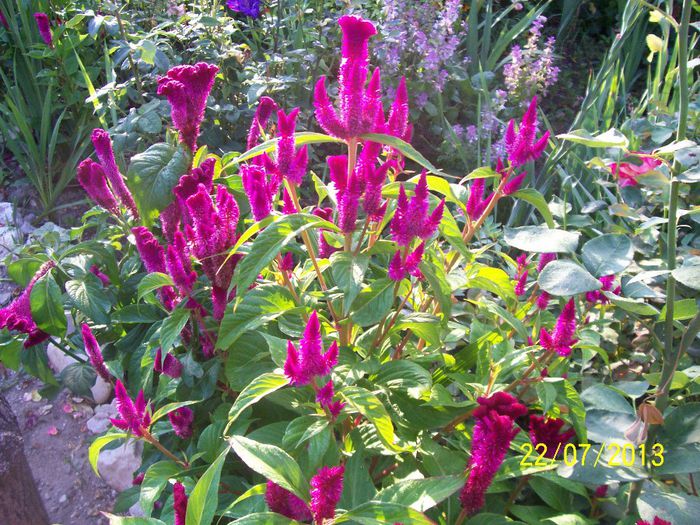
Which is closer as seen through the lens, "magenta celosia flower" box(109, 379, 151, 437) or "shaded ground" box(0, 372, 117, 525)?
"magenta celosia flower" box(109, 379, 151, 437)

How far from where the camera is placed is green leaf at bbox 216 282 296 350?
106cm

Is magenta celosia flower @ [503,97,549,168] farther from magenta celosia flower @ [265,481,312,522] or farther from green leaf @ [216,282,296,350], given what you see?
magenta celosia flower @ [265,481,312,522]

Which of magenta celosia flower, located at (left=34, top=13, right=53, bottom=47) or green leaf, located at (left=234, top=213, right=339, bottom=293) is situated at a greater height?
magenta celosia flower, located at (left=34, top=13, right=53, bottom=47)

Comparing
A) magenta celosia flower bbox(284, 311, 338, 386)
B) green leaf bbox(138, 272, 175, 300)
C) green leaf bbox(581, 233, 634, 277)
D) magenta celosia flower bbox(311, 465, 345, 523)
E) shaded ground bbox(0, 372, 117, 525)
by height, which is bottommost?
shaded ground bbox(0, 372, 117, 525)

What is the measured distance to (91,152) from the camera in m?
3.14

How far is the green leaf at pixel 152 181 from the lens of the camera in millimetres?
1169

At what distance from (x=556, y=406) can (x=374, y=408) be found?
42 cm

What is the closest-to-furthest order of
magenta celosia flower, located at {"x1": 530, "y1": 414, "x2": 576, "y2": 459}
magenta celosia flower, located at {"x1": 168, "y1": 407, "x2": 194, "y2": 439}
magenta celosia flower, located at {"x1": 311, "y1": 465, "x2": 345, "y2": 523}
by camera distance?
1. magenta celosia flower, located at {"x1": 311, "y1": 465, "x2": 345, "y2": 523}
2. magenta celosia flower, located at {"x1": 530, "y1": 414, "x2": 576, "y2": 459}
3. magenta celosia flower, located at {"x1": 168, "y1": 407, "x2": 194, "y2": 439}

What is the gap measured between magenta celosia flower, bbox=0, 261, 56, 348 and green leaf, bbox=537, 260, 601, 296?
3.32 feet

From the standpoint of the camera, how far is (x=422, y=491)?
2.80ft

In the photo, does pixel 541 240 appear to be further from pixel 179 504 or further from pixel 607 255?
pixel 179 504

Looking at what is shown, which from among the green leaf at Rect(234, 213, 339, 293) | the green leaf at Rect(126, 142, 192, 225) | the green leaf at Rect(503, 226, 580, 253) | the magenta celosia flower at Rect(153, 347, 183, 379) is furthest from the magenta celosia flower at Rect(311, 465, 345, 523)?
the green leaf at Rect(126, 142, 192, 225)

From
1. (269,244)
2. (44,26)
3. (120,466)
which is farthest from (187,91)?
(44,26)

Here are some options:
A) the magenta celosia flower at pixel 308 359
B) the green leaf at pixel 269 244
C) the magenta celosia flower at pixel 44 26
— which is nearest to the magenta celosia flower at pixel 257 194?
the green leaf at pixel 269 244
